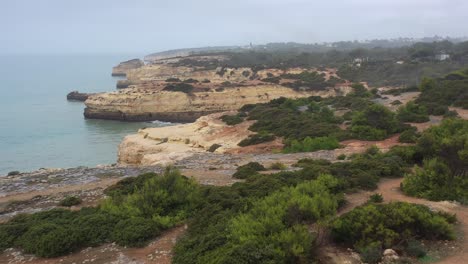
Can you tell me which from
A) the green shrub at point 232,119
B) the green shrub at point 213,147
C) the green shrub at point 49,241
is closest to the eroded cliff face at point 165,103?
the green shrub at point 232,119

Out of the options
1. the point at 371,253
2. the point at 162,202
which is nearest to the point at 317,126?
the point at 162,202

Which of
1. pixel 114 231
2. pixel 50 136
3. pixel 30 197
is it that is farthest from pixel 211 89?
pixel 114 231

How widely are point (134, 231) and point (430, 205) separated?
22.4 feet

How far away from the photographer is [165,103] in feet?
175

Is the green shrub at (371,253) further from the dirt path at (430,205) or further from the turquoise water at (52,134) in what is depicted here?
the turquoise water at (52,134)

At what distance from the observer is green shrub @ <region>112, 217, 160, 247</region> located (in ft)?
27.5

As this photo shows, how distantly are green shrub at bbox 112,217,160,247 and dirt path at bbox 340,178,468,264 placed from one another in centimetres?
435

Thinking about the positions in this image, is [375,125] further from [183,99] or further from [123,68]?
[123,68]

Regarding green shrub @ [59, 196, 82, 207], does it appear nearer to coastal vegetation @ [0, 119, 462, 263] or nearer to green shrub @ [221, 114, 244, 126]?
coastal vegetation @ [0, 119, 462, 263]

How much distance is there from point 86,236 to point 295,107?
28163 mm

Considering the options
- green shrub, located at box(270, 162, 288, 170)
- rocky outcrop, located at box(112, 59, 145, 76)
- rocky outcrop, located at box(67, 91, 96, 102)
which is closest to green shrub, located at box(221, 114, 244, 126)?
green shrub, located at box(270, 162, 288, 170)

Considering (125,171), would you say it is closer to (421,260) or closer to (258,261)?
(258,261)

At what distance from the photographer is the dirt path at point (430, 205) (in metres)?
6.93

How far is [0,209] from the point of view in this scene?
11883mm
